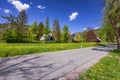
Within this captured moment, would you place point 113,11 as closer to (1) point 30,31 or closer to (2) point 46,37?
(1) point 30,31

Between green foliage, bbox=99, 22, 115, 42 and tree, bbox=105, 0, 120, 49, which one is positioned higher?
tree, bbox=105, 0, 120, 49

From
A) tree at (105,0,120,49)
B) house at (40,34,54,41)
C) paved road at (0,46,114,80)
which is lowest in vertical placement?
paved road at (0,46,114,80)

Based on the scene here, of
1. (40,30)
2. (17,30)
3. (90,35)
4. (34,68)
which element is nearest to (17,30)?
(17,30)

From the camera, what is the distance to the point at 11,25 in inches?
2418

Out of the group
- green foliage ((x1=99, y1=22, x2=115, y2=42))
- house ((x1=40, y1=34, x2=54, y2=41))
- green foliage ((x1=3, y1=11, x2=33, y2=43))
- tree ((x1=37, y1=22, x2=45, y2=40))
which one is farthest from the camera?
house ((x1=40, y1=34, x2=54, y2=41))

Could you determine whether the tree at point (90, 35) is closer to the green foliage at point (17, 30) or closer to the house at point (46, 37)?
the house at point (46, 37)

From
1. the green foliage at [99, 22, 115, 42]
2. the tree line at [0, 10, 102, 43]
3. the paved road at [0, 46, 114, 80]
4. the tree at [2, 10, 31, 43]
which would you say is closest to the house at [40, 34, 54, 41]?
the tree line at [0, 10, 102, 43]

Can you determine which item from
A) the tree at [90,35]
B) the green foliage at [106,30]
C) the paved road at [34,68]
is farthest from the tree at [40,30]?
the paved road at [34,68]

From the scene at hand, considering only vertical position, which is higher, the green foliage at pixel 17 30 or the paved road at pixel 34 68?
the green foliage at pixel 17 30

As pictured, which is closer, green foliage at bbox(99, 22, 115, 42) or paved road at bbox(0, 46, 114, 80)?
paved road at bbox(0, 46, 114, 80)

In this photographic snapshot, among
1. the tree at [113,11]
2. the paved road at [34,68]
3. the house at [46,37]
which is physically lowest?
the paved road at [34,68]

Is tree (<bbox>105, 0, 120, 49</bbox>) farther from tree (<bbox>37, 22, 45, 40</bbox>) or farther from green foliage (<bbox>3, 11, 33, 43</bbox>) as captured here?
tree (<bbox>37, 22, 45, 40</bbox>)

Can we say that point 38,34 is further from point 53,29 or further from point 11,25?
point 11,25

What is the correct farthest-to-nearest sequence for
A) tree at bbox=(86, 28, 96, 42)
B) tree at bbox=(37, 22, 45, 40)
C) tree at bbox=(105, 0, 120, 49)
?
tree at bbox=(86, 28, 96, 42) < tree at bbox=(37, 22, 45, 40) < tree at bbox=(105, 0, 120, 49)
